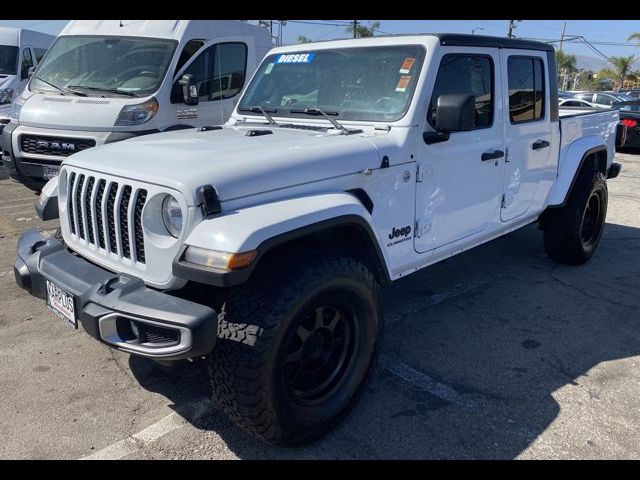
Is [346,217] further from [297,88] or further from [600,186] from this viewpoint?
[600,186]

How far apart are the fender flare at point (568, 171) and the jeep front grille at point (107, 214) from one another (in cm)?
362

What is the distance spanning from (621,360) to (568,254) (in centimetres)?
183

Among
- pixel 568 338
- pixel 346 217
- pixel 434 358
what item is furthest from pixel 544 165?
pixel 346 217

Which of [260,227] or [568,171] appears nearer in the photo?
[260,227]

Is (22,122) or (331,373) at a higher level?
(22,122)

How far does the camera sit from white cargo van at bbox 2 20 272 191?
6629mm

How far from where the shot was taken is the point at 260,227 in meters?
2.35

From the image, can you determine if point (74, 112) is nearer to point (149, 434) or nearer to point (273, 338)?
point (149, 434)

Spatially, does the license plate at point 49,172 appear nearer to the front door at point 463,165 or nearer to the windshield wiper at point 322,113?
the windshield wiper at point 322,113

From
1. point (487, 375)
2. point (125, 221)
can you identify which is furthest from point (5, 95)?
point (487, 375)

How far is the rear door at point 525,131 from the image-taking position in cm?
418

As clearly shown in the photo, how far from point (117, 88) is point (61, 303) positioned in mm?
4847

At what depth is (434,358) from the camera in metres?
3.61
